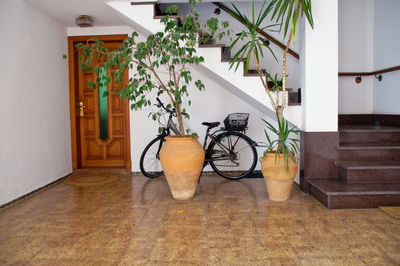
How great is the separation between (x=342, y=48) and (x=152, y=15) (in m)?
2.91

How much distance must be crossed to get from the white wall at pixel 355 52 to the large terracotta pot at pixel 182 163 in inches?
105

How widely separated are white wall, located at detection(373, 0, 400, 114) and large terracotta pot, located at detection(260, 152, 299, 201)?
2.04 m

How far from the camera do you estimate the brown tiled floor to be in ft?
6.86

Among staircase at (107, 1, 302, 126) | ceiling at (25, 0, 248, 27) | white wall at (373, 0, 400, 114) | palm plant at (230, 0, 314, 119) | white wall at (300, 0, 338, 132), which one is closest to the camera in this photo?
palm plant at (230, 0, 314, 119)

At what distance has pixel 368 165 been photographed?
11.0 ft

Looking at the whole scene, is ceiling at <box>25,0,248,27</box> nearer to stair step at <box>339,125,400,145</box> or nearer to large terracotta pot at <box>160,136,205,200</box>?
large terracotta pot at <box>160,136,205,200</box>

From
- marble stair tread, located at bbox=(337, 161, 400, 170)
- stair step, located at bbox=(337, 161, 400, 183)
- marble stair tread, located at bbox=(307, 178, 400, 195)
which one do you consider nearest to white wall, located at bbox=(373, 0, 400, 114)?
marble stair tread, located at bbox=(337, 161, 400, 170)

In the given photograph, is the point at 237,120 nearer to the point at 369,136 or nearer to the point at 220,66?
the point at 220,66

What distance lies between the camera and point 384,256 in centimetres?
204

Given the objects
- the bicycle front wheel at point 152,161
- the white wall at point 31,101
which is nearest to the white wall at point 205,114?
the bicycle front wheel at point 152,161

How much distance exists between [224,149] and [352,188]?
5.56 ft

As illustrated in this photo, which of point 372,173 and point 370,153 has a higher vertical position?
point 370,153

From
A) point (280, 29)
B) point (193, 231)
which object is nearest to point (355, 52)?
point (280, 29)

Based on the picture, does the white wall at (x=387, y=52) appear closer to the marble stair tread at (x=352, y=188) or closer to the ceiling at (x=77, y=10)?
the marble stair tread at (x=352, y=188)
